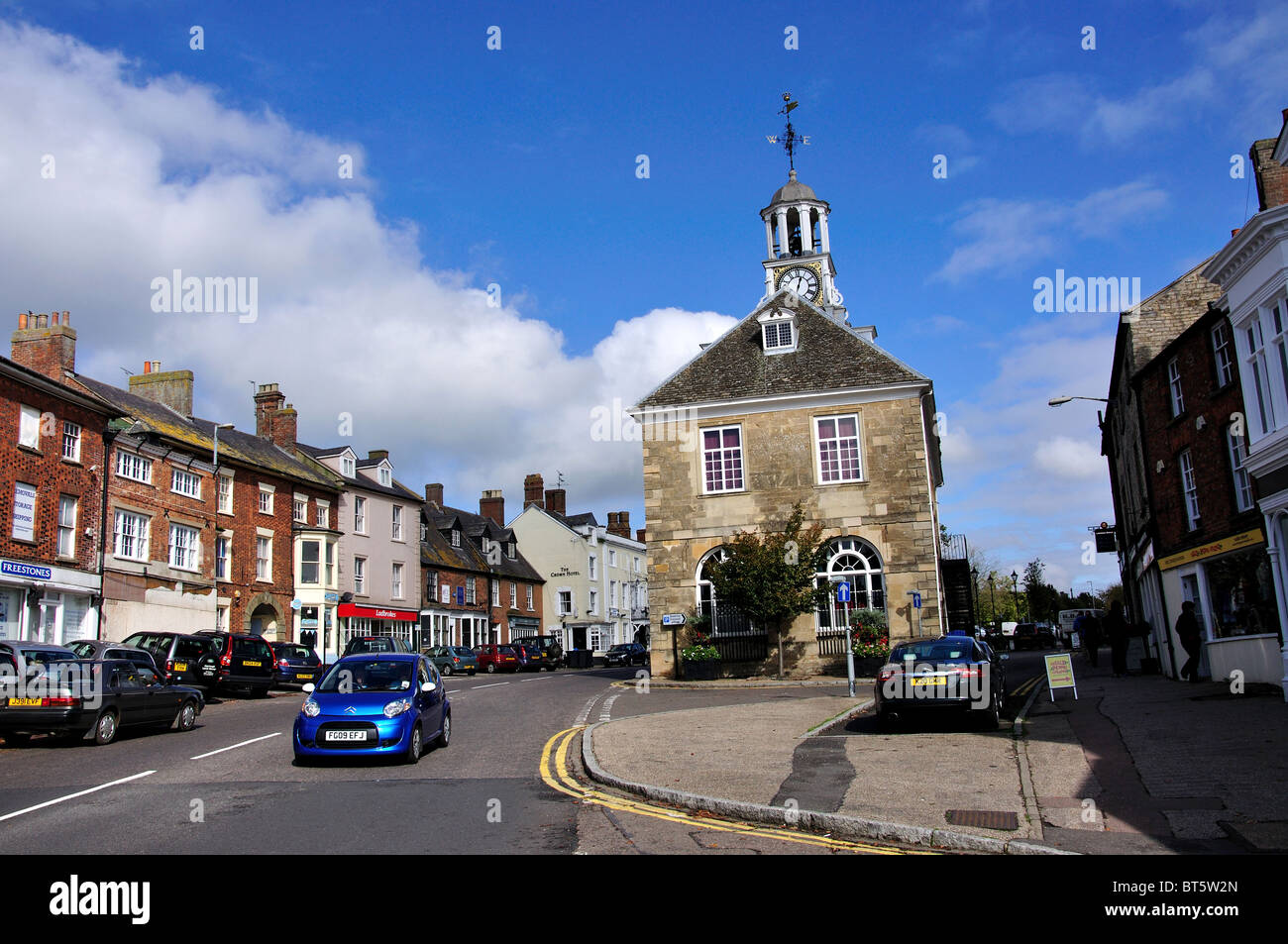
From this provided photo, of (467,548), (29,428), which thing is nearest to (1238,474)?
(29,428)

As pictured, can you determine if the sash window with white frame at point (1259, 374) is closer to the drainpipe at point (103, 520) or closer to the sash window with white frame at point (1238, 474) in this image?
the sash window with white frame at point (1238, 474)

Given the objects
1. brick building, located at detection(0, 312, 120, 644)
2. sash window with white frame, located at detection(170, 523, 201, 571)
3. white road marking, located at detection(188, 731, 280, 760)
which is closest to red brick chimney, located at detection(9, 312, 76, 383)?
brick building, located at detection(0, 312, 120, 644)

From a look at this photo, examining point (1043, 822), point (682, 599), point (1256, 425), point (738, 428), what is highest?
point (738, 428)

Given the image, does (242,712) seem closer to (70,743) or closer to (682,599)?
(70,743)

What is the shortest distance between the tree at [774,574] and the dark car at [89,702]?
15.6 metres

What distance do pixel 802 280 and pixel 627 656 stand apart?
72.0 ft

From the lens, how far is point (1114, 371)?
109 ft

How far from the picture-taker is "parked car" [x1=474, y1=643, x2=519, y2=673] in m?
47.7

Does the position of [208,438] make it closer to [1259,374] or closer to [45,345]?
[45,345]

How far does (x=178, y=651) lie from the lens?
25469mm

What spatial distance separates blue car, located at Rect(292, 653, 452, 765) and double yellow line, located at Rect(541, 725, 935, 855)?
6.12ft
